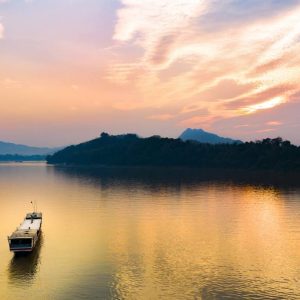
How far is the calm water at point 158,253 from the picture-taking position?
56.0 metres

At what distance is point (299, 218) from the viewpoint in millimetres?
111562

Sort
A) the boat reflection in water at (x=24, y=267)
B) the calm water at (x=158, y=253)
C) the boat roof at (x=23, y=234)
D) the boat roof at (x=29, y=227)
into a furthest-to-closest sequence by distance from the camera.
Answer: the boat roof at (x=29, y=227) < the boat roof at (x=23, y=234) < the boat reflection in water at (x=24, y=267) < the calm water at (x=158, y=253)

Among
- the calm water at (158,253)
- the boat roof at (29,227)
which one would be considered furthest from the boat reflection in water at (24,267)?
the boat roof at (29,227)

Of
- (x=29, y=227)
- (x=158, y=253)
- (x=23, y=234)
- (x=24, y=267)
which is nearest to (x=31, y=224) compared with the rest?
(x=29, y=227)

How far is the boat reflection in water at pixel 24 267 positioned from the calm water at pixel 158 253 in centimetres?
15

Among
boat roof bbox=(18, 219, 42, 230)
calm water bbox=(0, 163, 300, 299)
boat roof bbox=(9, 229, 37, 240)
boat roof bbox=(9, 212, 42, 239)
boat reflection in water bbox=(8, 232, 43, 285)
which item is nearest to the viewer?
calm water bbox=(0, 163, 300, 299)

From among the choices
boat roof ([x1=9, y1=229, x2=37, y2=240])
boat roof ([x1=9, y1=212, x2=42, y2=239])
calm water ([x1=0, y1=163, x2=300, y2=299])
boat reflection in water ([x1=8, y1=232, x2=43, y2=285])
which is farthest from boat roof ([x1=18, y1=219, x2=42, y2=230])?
boat reflection in water ([x1=8, y1=232, x2=43, y2=285])

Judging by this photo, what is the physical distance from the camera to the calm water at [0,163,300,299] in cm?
5600

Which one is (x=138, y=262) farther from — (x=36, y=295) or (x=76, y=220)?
(x=76, y=220)

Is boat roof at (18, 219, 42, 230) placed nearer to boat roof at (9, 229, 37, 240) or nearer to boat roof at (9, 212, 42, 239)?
boat roof at (9, 212, 42, 239)

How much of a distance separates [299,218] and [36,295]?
81621 mm

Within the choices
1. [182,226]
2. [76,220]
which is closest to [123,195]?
[76,220]

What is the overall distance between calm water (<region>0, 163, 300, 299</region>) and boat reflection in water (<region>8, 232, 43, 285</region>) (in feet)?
0.51

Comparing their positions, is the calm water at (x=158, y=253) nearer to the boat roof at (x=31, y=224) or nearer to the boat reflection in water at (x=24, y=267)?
the boat reflection in water at (x=24, y=267)
